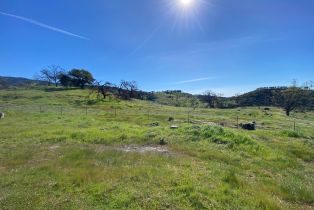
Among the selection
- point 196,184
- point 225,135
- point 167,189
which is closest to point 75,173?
point 167,189

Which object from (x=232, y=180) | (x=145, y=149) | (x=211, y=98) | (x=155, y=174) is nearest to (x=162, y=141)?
(x=145, y=149)

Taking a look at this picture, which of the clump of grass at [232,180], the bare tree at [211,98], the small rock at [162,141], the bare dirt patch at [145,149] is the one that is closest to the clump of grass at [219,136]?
the small rock at [162,141]

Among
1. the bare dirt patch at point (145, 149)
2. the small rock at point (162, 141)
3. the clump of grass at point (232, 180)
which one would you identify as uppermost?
the small rock at point (162, 141)

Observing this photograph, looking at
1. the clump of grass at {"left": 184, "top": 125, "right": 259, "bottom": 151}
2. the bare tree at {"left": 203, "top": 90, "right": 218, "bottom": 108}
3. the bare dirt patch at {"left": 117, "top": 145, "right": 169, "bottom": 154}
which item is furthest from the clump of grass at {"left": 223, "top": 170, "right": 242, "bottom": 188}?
the bare tree at {"left": 203, "top": 90, "right": 218, "bottom": 108}

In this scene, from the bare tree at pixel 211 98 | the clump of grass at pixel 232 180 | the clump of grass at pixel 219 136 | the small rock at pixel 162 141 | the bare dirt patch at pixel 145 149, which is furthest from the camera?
the bare tree at pixel 211 98

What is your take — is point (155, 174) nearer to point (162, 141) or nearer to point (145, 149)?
point (145, 149)

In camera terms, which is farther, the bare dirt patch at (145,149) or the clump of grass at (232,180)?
the bare dirt patch at (145,149)

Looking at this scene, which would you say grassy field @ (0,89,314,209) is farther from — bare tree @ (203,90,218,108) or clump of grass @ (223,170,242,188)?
bare tree @ (203,90,218,108)

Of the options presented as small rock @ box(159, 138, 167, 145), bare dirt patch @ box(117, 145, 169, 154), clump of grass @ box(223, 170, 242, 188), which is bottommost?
clump of grass @ box(223, 170, 242, 188)

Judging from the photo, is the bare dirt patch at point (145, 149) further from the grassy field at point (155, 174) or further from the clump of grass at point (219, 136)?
the clump of grass at point (219, 136)

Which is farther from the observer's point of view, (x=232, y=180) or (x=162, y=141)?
(x=162, y=141)

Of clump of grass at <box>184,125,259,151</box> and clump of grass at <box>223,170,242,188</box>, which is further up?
clump of grass at <box>184,125,259,151</box>

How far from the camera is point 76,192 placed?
9711 millimetres

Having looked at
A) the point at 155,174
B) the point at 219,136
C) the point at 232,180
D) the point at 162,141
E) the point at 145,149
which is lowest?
the point at 232,180
